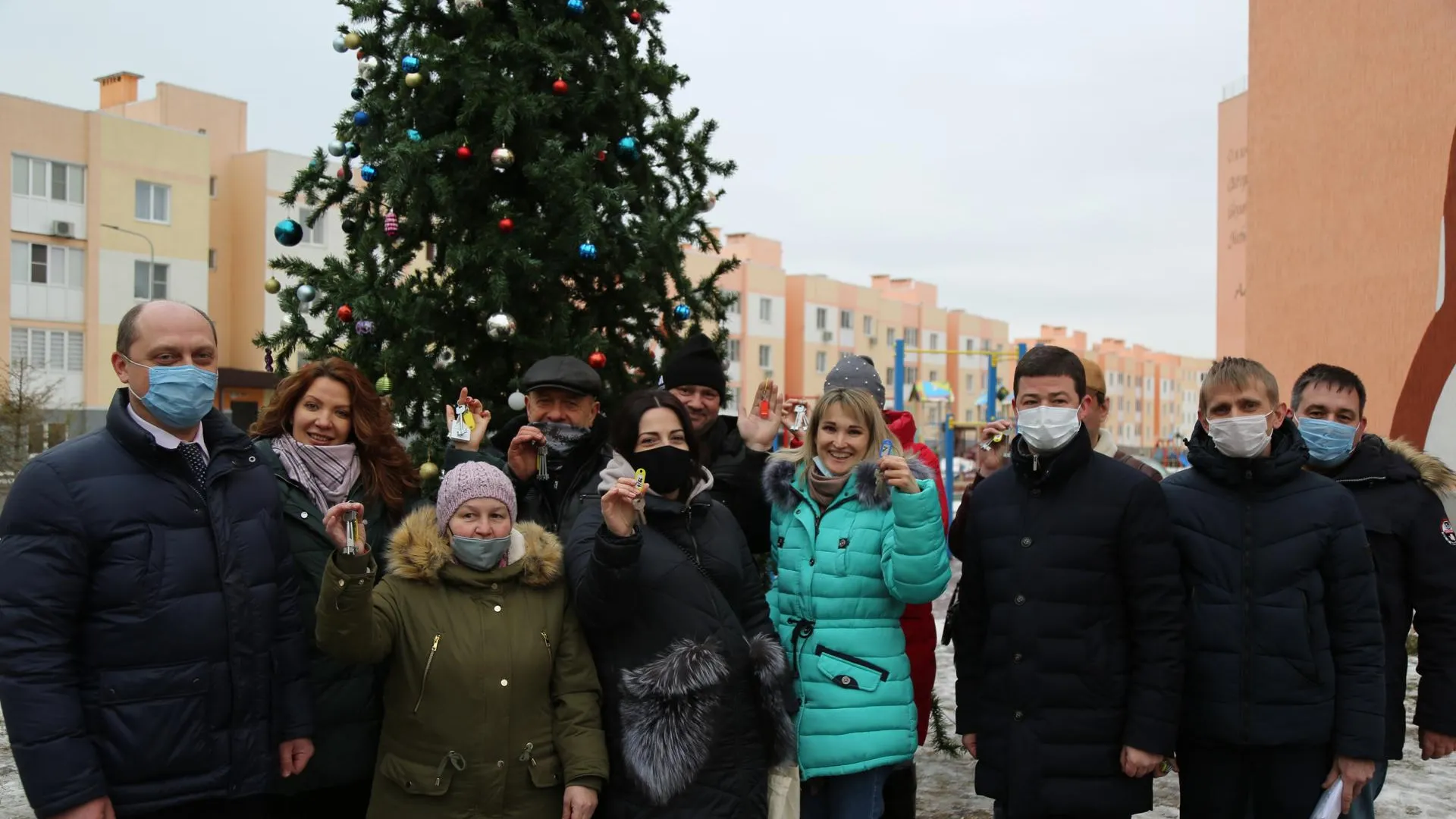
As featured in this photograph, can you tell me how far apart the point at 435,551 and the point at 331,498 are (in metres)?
0.64

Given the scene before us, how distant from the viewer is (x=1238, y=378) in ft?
11.9

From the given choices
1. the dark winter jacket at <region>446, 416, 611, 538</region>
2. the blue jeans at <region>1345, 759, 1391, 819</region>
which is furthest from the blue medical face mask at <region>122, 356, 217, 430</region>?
the blue jeans at <region>1345, 759, 1391, 819</region>

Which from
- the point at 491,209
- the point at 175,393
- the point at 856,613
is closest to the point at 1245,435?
the point at 856,613

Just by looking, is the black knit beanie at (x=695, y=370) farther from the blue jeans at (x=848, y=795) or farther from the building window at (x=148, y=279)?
the building window at (x=148, y=279)

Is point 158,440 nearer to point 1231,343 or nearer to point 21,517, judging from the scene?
point 21,517

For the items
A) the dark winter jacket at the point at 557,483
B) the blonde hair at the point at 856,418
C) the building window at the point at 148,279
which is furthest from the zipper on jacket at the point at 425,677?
the building window at the point at 148,279

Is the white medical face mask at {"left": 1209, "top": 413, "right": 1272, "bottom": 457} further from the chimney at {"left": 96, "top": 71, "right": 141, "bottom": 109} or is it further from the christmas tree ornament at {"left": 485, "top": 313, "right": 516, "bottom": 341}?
the chimney at {"left": 96, "top": 71, "right": 141, "bottom": 109}

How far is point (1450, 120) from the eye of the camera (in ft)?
29.9

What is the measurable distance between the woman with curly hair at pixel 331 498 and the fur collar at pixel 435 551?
0.22 m

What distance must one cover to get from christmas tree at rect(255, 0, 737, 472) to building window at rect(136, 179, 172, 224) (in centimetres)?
3664

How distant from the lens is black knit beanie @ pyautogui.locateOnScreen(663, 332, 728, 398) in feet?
15.9

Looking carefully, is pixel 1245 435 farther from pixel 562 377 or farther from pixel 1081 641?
pixel 562 377

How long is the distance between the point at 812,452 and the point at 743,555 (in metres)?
0.54

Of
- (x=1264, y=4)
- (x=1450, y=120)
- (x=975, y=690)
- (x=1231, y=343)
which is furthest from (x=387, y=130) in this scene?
(x=1231, y=343)
